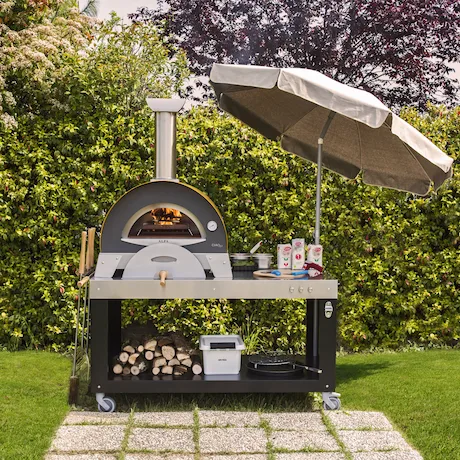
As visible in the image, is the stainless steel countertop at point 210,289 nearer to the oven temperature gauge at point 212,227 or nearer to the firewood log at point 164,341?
the oven temperature gauge at point 212,227

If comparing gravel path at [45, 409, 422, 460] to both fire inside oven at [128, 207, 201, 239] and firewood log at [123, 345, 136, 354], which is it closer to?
firewood log at [123, 345, 136, 354]

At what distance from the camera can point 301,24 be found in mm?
14242

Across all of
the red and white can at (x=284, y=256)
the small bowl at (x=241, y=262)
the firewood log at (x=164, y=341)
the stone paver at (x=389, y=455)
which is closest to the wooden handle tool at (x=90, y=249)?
the firewood log at (x=164, y=341)

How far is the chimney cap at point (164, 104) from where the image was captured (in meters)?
4.84

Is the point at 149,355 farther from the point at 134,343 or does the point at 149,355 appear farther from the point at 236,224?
the point at 236,224

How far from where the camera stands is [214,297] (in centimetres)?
444

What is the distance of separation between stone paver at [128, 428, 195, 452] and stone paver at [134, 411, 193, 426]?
0.40 ft

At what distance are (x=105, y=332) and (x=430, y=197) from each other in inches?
125

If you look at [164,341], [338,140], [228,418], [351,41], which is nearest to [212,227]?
[164,341]

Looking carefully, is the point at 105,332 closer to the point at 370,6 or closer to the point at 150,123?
the point at 150,123

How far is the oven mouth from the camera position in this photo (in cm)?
464

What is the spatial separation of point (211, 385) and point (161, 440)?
0.70m

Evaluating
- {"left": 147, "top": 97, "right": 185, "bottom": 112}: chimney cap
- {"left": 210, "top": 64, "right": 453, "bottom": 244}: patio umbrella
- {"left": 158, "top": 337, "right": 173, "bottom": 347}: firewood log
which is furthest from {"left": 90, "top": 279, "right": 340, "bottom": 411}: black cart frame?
{"left": 147, "top": 97, "right": 185, "bottom": 112}: chimney cap

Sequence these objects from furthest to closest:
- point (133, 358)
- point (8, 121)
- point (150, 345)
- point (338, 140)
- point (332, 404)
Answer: point (8, 121), point (338, 140), point (150, 345), point (133, 358), point (332, 404)
